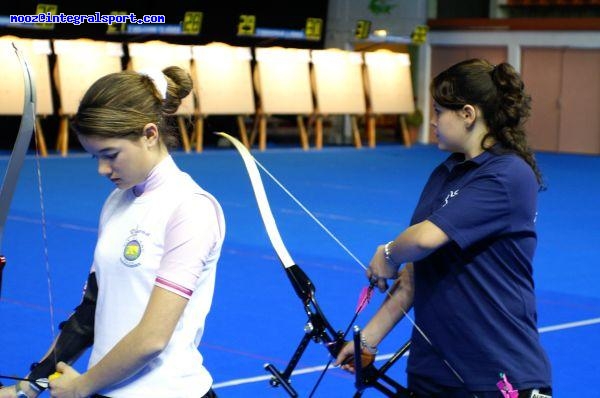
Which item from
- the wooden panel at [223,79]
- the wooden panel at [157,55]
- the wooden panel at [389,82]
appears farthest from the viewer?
the wooden panel at [389,82]

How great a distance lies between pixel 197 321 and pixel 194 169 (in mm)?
12597

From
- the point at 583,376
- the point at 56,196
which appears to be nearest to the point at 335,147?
the point at 56,196

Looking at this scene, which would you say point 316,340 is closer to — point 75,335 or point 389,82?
point 75,335

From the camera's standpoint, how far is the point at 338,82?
752 inches

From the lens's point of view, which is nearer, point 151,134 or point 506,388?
point 151,134

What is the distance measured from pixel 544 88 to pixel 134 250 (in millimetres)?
18444

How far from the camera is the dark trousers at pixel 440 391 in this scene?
8.09 feet

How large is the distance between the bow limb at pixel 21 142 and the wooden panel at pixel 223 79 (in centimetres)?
1509

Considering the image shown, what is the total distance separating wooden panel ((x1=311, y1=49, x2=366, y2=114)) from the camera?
1889 cm

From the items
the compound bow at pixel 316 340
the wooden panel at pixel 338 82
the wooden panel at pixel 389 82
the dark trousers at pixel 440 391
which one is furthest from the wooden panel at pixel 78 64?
the dark trousers at pixel 440 391

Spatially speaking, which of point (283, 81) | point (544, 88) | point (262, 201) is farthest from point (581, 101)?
point (262, 201)

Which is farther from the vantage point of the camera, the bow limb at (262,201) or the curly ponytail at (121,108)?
the bow limb at (262,201)

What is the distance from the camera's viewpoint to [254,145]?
63.8ft

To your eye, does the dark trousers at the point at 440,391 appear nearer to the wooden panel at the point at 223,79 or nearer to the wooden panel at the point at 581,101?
the wooden panel at the point at 223,79
